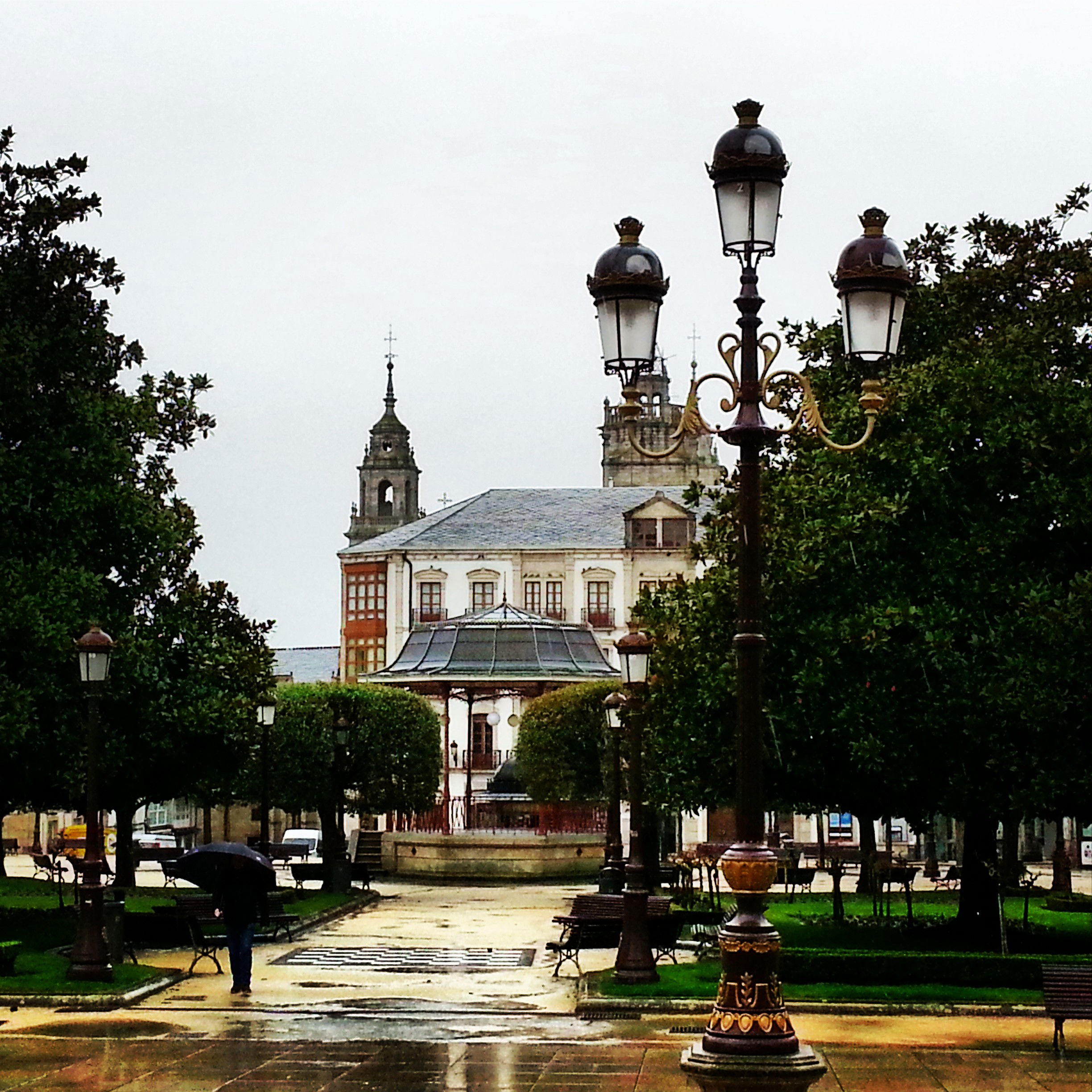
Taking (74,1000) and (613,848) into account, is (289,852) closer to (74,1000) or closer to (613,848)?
(613,848)

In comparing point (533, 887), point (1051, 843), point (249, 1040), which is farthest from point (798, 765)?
point (1051, 843)

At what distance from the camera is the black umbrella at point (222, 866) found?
20.9 m

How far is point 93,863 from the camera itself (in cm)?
2103

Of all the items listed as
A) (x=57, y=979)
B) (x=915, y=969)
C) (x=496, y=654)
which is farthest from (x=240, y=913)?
(x=496, y=654)

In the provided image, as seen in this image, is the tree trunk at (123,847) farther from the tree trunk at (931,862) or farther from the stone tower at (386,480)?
the stone tower at (386,480)

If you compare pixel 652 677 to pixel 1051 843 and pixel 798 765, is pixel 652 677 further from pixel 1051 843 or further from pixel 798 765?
pixel 1051 843

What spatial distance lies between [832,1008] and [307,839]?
46273 millimetres

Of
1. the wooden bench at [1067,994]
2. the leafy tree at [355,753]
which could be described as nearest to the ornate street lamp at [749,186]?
the wooden bench at [1067,994]

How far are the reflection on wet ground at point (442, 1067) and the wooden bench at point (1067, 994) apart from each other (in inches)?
13.2

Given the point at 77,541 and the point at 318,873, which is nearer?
the point at 77,541

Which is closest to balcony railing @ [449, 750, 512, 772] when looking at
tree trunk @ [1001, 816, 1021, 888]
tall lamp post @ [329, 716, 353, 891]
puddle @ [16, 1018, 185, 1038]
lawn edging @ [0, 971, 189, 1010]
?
tall lamp post @ [329, 716, 353, 891]

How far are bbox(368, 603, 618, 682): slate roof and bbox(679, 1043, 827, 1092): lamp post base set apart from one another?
39.3 m

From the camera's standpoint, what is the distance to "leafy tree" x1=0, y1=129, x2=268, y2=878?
25.8 m

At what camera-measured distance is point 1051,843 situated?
67.2 metres
